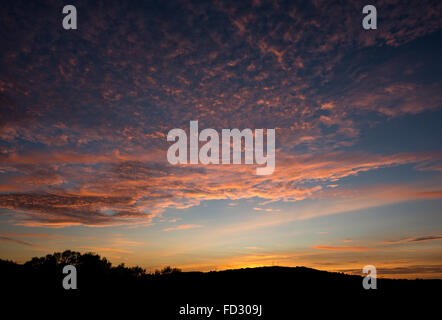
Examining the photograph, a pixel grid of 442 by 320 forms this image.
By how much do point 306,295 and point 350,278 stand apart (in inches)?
329

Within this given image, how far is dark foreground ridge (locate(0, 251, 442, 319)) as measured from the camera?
18.9 m

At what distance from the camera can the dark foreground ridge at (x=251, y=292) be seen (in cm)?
1894

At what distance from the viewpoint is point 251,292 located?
2205 cm

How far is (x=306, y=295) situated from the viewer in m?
21.2
